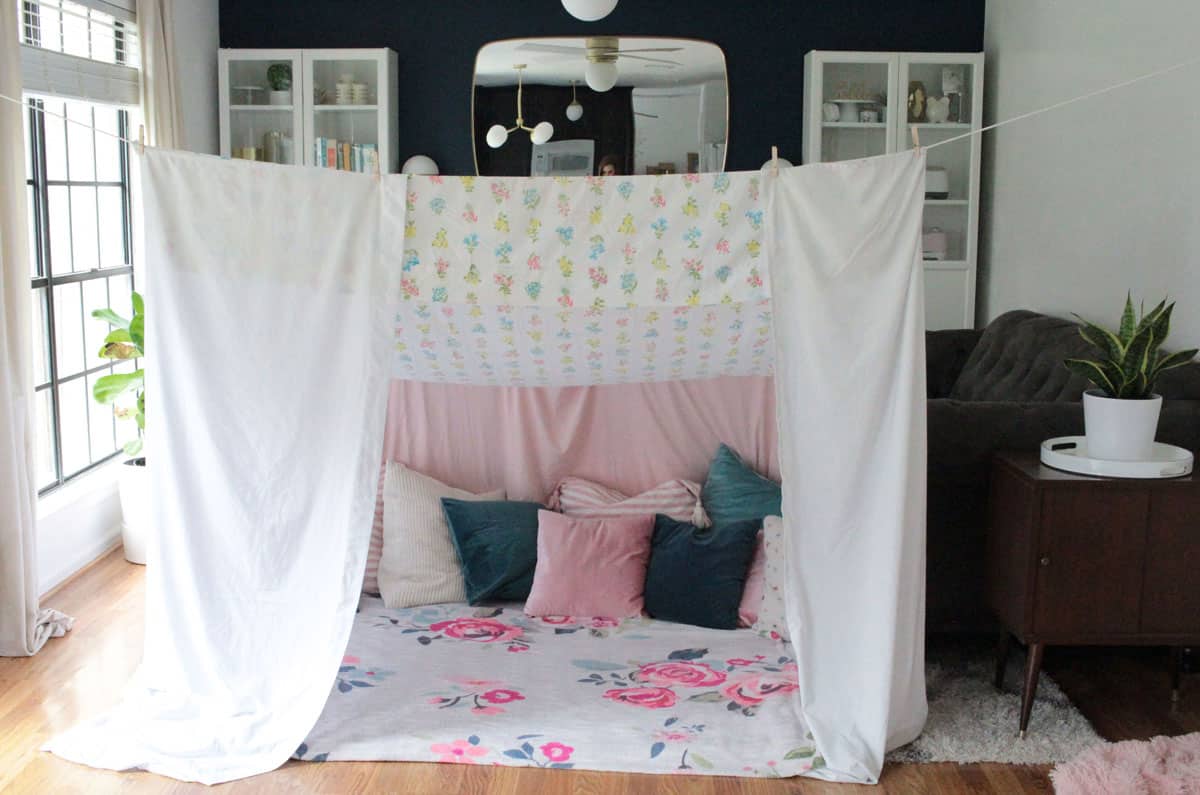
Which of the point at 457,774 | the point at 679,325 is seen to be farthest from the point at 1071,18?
the point at 457,774

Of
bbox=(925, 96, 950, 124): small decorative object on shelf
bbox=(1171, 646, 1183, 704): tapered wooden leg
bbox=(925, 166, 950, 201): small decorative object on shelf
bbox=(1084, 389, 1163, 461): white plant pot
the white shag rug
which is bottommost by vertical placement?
the white shag rug

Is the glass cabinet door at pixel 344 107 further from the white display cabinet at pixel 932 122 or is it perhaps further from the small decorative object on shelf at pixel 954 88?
the small decorative object on shelf at pixel 954 88

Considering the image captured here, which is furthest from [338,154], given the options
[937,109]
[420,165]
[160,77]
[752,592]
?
[752,592]

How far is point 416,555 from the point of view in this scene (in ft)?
12.3

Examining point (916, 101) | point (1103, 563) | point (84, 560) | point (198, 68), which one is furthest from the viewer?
point (916, 101)

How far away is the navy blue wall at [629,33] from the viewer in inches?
252

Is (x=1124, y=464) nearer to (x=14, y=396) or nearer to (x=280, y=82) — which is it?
(x=14, y=396)

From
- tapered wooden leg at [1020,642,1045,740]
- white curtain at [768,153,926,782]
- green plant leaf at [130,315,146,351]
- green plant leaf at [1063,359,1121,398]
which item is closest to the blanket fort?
white curtain at [768,153,926,782]

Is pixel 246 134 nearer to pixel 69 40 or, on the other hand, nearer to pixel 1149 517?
pixel 69 40

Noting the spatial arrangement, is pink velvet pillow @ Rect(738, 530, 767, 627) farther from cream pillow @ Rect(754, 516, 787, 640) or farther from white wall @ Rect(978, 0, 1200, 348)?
white wall @ Rect(978, 0, 1200, 348)

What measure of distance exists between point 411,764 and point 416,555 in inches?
37.7

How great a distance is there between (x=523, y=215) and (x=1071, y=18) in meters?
3.37

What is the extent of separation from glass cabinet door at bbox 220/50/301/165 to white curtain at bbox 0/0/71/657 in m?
2.57

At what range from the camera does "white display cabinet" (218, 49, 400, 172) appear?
20.4ft
